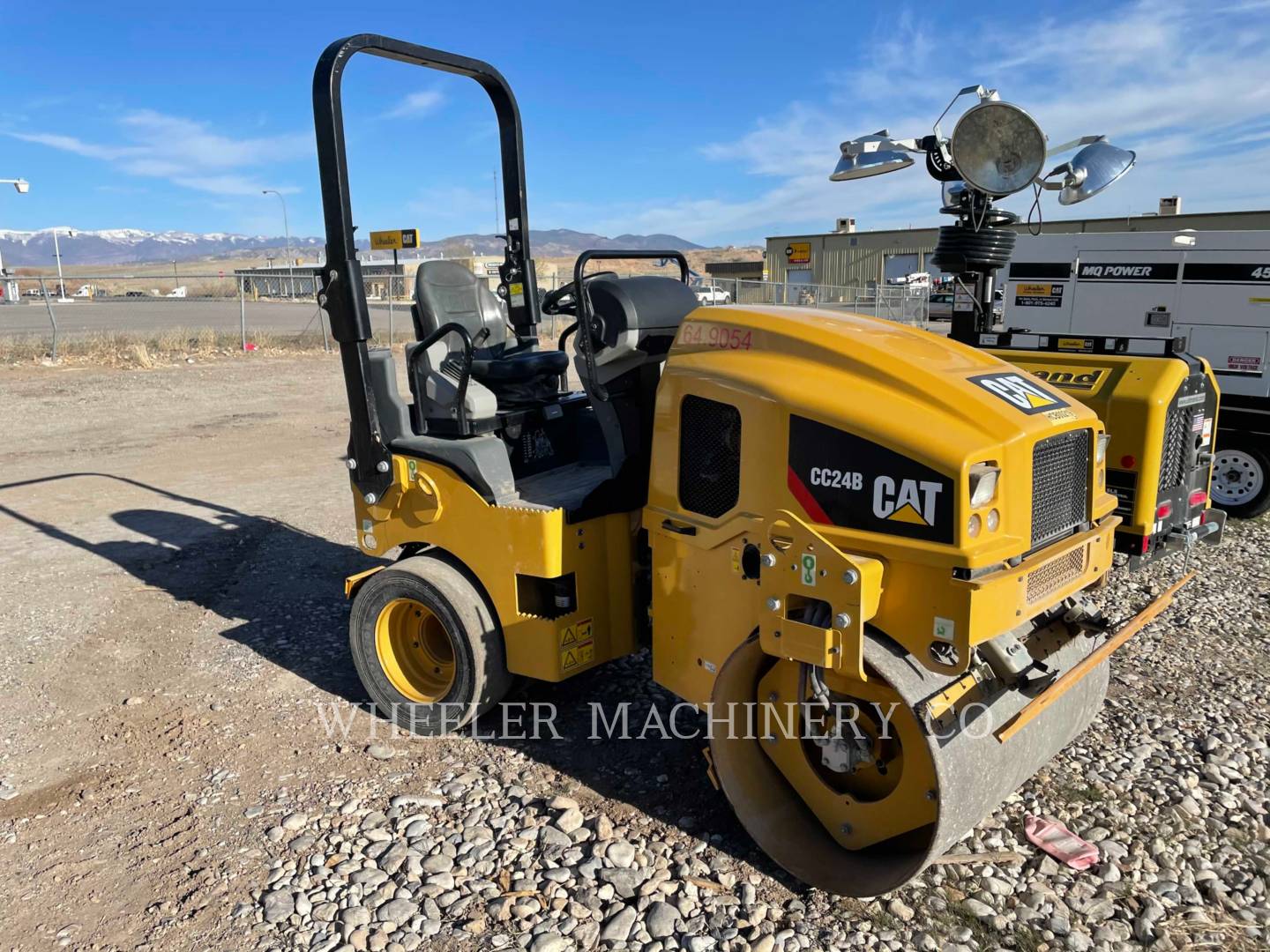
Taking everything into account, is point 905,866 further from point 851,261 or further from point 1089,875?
point 851,261

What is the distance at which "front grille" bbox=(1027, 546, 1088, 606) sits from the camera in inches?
117

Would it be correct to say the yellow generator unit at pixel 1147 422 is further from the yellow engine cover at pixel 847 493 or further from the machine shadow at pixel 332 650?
the machine shadow at pixel 332 650

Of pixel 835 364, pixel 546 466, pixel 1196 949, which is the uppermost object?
pixel 835 364

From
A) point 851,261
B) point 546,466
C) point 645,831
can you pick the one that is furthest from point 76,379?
point 851,261

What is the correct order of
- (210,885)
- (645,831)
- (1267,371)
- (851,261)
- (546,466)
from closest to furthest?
(210,885) < (645,831) < (546,466) < (1267,371) < (851,261)

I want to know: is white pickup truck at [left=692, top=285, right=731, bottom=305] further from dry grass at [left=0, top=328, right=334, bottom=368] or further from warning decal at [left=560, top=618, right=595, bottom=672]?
dry grass at [left=0, top=328, right=334, bottom=368]

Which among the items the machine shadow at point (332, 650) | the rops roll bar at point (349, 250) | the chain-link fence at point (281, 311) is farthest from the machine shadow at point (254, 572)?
the chain-link fence at point (281, 311)

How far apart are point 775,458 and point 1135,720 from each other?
2.64 meters

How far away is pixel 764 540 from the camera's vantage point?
10.2 ft

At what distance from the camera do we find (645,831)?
360cm

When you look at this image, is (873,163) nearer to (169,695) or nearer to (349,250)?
(349,250)

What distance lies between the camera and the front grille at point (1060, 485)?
3043mm

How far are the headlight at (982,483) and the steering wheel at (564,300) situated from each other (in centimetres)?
193

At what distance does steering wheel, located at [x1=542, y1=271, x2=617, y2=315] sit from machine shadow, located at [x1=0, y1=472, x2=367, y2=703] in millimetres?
2219
